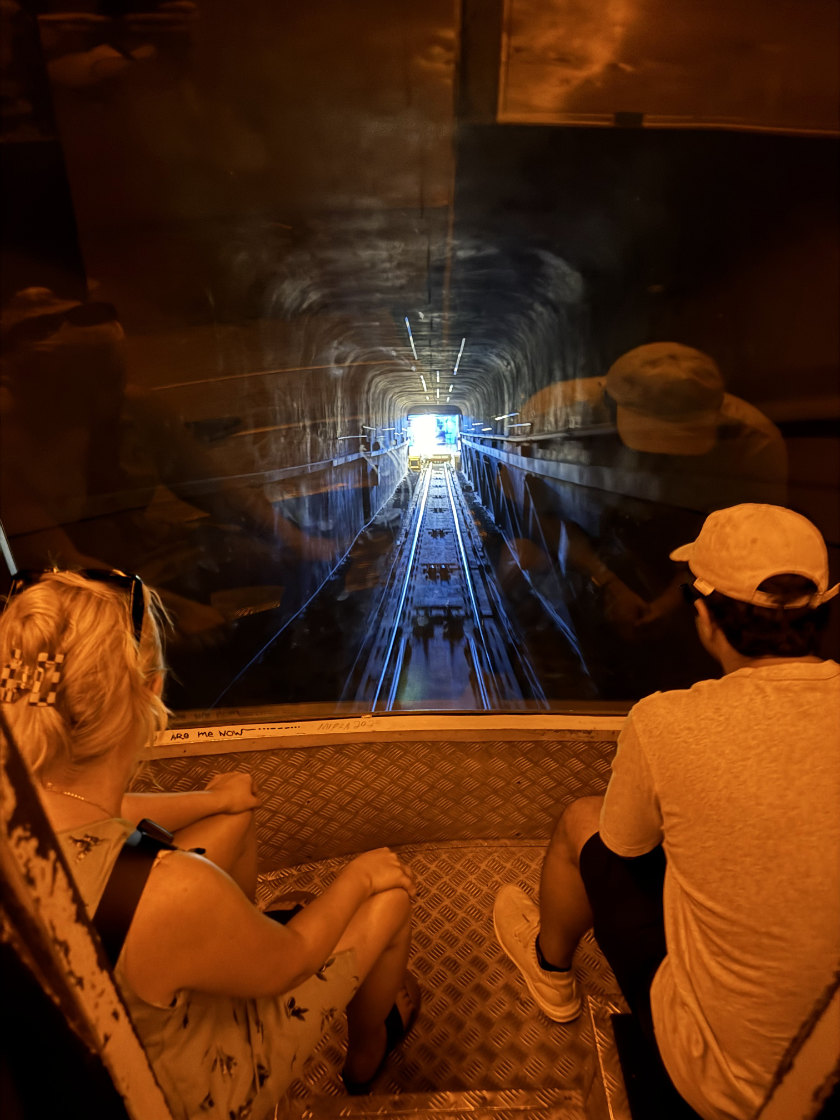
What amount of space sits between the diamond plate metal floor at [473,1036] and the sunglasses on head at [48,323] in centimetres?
300

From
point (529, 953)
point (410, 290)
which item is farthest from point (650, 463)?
point (529, 953)

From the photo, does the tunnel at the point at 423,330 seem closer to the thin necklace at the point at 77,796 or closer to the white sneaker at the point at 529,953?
the white sneaker at the point at 529,953

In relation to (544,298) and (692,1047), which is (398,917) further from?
(544,298)

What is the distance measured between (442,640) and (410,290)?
9.68 feet

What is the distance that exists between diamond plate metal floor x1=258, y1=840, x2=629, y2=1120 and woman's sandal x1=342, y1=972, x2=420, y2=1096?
4 cm

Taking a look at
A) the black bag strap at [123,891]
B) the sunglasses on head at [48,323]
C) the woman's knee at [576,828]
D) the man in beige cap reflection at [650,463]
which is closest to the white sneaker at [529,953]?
the woman's knee at [576,828]

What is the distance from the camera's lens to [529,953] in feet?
5.94

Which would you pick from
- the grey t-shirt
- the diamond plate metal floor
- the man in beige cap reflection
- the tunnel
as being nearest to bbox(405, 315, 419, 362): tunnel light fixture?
the tunnel

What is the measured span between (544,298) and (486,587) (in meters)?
3.15

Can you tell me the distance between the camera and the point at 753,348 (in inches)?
110

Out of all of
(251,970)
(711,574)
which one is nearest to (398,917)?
(251,970)

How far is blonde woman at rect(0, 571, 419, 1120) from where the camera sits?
33.2 inches

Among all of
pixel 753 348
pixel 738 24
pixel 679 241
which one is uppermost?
pixel 738 24

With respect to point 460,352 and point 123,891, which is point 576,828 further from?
point 460,352
